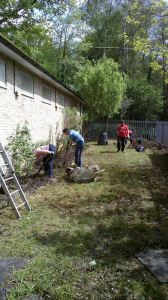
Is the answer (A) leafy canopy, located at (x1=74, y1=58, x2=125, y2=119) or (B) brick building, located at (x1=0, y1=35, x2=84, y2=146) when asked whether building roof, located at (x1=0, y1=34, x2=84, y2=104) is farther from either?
(A) leafy canopy, located at (x1=74, y1=58, x2=125, y2=119)

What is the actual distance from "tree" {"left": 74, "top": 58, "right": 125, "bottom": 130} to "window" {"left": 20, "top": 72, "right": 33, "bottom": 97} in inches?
293

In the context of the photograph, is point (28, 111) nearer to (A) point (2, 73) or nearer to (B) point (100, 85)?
(A) point (2, 73)

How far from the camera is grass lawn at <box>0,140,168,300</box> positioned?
7.61ft

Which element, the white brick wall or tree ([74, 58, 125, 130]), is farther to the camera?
tree ([74, 58, 125, 130])

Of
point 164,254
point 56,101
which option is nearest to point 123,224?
point 164,254

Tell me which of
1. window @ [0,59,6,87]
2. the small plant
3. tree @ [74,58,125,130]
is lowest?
the small plant

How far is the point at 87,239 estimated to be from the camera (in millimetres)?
3336

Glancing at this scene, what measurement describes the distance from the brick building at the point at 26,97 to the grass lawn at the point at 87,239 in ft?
7.96

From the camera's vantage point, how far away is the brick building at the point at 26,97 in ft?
20.0

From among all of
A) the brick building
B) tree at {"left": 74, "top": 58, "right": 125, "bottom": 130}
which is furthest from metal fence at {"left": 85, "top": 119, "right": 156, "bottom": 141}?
the brick building

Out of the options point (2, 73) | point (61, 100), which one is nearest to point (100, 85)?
point (61, 100)

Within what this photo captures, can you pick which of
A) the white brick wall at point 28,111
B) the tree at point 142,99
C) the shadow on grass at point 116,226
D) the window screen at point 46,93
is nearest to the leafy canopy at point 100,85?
the white brick wall at point 28,111

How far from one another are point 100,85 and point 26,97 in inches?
324

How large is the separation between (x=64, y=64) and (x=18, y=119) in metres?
18.1
